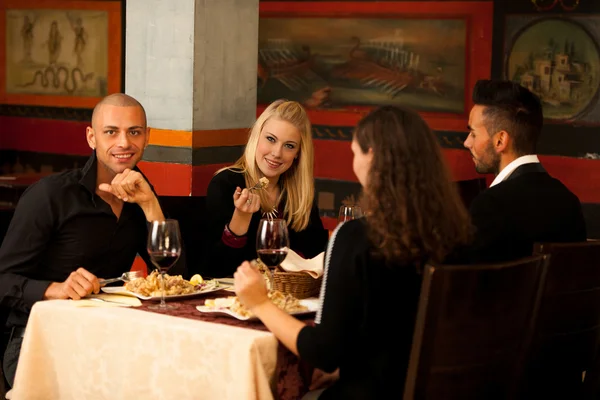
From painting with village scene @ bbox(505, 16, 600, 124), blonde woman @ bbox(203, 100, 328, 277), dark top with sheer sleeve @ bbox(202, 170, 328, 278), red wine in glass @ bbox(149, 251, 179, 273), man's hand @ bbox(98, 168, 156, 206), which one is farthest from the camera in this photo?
painting with village scene @ bbox(505, 16, 600, 124)

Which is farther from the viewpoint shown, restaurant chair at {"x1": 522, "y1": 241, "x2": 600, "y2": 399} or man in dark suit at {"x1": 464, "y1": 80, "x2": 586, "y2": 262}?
man in dark suit at {"x1": 464, "y1": 80, "x2": 586, "y2": 262}

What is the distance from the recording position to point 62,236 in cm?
322

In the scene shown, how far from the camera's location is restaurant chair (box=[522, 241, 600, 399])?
2842 millimetres

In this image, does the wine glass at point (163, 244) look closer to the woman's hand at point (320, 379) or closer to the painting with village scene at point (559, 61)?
the woman's hand at point (320, 379)

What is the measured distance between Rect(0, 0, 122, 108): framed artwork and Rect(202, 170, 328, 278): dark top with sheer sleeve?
6.18m

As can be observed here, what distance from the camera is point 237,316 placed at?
2.61 meters

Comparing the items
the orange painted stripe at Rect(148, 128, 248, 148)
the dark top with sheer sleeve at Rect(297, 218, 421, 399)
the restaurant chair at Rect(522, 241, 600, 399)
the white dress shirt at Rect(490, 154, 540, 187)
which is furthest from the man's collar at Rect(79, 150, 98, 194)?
the orange painted stripe at Rect(148, 128, 248, 148)

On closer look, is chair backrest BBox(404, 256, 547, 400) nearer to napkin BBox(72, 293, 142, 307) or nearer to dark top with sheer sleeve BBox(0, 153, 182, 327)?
napkin BBox(72, 293, 142, 307)

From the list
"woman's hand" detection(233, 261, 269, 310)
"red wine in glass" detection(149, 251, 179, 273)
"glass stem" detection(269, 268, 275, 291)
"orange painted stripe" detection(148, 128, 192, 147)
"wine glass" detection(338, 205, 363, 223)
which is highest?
"orange painted stripe" detection(148, 128, 192, 147)

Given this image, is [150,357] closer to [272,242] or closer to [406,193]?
[272,242]

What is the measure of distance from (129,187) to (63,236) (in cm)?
27

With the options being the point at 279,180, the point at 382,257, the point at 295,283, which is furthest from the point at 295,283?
the point at 279,180

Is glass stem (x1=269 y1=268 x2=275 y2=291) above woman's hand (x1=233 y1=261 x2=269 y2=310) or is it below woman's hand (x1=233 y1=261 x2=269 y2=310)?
below

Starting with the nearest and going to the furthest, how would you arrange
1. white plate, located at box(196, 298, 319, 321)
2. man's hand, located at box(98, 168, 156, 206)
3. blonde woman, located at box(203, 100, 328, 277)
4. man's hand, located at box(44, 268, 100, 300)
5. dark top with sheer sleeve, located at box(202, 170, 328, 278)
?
white plate, located at box(196, 298, 319, 321) < man's hand, located at box(44, 268, 100, 300) < man's hand, located at box(98, 168, 156, 206) < dark top with sheer sleeve, located at box(202, 170, 328, 278) < blonde woman, located at box(203, 100, 328, 277)
